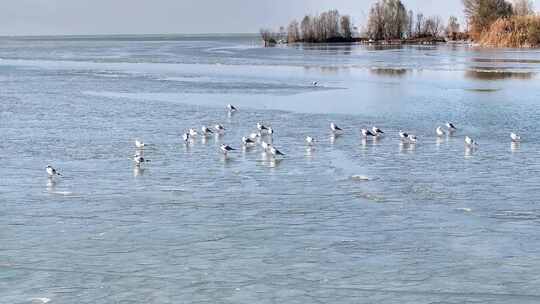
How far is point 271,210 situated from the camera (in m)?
11.2

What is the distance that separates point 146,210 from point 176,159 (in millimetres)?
4130

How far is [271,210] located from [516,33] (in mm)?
80152

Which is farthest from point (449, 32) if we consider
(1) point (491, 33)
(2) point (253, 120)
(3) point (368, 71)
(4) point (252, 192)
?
(4) point (252, 192)

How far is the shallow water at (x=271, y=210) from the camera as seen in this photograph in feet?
27.2

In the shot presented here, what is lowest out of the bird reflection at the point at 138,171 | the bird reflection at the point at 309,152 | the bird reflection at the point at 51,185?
the bird reflection at the point at 309,152

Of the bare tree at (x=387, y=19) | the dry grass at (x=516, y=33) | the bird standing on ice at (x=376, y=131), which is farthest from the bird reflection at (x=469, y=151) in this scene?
the bare tree at (x=387, y=19)

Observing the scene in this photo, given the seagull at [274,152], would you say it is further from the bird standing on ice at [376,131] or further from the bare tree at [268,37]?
the bare tree at [268,37]

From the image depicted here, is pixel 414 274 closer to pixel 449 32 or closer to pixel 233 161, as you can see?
pixel 233 161

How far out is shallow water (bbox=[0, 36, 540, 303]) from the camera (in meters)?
8.28

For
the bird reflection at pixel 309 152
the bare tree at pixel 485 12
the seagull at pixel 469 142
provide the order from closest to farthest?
the bird reflection at pixel 309 152
the seagull at pixel 469 142
the bare tree at pixel 485 12

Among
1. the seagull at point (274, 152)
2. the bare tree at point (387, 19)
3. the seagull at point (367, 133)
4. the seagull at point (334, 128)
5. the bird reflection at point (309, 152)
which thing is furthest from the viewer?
the bare tree at point (387, 19)

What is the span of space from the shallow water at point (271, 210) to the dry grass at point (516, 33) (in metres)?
65.3

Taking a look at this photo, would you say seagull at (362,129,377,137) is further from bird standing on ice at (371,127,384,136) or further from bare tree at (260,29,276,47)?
bare tree at (260,29,276,47)

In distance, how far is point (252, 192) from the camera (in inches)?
489
